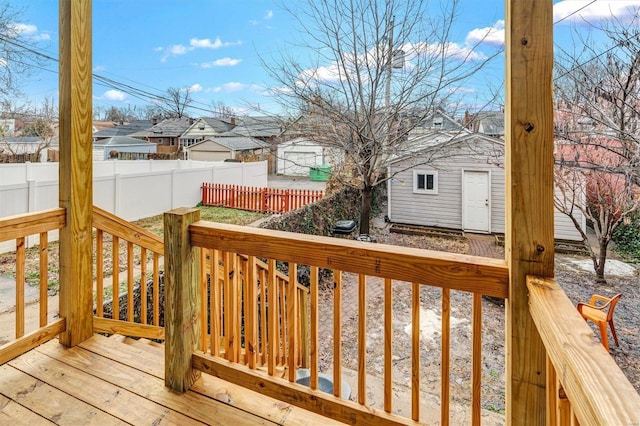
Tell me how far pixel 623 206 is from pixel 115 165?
8690 millimetres

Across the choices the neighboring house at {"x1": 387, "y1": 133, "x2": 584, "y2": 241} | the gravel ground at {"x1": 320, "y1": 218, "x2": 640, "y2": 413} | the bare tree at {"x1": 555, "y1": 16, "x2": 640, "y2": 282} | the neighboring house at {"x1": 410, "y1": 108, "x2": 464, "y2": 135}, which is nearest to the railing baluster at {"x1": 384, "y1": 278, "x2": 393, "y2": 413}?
the gravel ground at {"x1": 320, "y1": 218, "x2": 640, "y2": 413}

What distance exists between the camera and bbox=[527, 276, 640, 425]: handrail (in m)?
0.46

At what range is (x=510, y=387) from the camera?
99 centimetres

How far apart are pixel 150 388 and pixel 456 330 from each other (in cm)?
283

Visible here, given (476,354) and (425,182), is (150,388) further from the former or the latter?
(425,182)

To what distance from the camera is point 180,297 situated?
146cm

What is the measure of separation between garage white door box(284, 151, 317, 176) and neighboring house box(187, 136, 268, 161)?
1.24 ft

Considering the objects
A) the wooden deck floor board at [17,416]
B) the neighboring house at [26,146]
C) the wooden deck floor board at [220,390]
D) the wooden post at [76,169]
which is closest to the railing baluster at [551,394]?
the wooden deck floor board at [220,390]

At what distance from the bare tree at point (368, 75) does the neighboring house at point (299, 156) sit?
19cm

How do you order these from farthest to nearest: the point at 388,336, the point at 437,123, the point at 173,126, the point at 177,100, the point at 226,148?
the point at 226,148, the point at 173,126, the point at 437,123, the point at 177,100, the point at 388,336

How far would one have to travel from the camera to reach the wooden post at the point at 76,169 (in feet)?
5.71

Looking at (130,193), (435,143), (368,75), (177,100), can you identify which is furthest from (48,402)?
(368,75)

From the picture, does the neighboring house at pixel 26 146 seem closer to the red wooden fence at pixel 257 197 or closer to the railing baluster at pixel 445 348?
the red wooden fence at pixel 257 197

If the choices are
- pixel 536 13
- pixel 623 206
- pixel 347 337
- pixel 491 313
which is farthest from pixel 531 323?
pixel 347 337
